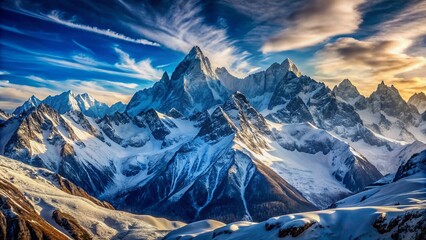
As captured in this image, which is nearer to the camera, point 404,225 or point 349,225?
point 404,225

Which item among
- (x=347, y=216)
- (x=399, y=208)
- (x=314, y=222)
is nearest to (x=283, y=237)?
(x=314, y=222)

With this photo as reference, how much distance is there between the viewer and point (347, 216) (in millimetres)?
144250

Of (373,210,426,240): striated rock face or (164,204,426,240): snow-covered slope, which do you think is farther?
(164,204,426,240): snow-covered slope

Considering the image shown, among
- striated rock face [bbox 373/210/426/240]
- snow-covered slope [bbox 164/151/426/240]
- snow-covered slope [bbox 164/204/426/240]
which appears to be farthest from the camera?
snow-covered slope [bbox 164/151/426/240]

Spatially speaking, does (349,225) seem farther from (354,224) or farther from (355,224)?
(355,224)

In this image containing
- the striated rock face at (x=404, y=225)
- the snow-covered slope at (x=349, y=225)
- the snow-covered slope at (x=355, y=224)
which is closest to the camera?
the striated rock face at (x=404, y=225)

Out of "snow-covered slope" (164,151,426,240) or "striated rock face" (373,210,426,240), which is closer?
"striated rock face" (373,210,426,240)

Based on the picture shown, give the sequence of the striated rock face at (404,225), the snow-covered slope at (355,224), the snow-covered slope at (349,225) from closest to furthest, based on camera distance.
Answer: the striated rock face at (404,225)
the snow-covered slope at (349,225)
the snow-covered slope at (355,224)

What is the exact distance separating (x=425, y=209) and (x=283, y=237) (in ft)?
148

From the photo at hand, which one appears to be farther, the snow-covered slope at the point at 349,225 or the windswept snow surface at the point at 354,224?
the windswept snow surface at the point at 354,224

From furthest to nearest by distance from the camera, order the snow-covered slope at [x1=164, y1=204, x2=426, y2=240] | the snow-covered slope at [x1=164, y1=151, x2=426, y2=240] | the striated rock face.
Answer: the snow-covered slope at [x1=164, y1=151, x2=426, y2=240], the snow-covered slope at [x1=164, y1=204, x2=426, y2=240], the striated rock face

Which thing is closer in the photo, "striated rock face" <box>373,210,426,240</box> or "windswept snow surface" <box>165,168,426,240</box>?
"striated rock face" <box>373,210,426,240</box>

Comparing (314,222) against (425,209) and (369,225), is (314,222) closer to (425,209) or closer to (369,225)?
(369,225)

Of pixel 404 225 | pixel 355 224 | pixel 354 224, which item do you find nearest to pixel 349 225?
pixel 354 224
